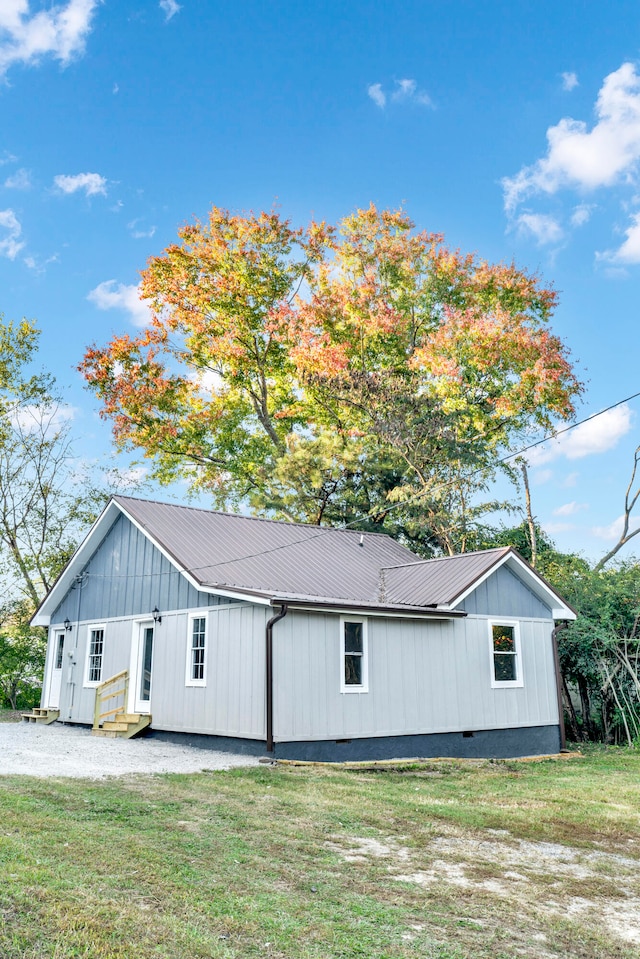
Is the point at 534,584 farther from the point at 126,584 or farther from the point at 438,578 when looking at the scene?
the point at 126,584

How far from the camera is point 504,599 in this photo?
50.6 feet

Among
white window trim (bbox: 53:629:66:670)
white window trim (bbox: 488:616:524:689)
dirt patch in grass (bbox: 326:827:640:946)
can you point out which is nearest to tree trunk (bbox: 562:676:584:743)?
white window trim (bbox: 488:616:524:689)

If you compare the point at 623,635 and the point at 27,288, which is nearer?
the point at 623,635

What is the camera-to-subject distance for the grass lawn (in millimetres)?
4031

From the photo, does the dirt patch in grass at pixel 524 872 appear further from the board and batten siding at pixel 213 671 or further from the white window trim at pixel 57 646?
the white window trim at pixel 57 646

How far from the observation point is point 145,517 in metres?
15.9

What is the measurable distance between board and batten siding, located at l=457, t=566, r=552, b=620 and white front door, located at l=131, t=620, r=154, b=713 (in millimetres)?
6553

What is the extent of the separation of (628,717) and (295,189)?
18807 mm

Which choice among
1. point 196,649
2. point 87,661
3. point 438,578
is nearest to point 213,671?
point 196,649

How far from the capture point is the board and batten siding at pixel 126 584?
14.6m

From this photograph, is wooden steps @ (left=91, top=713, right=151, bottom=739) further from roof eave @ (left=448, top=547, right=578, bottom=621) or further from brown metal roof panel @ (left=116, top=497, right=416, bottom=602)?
roof eave @ (left=448, top=547, right=578, bottom=621)

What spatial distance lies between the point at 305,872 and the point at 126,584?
38.9 feet

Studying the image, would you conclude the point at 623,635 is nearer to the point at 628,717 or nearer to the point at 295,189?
the point at 628,717

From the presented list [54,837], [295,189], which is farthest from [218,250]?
[54,837]
